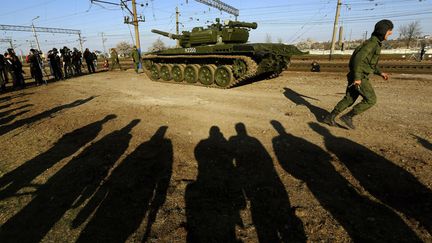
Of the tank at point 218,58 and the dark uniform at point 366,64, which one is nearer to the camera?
the dark uniform at point 366,64

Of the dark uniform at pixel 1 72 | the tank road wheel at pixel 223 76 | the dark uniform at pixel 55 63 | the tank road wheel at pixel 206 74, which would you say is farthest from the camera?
the dark uniform at pixel 55 63

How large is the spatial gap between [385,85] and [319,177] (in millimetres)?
9283

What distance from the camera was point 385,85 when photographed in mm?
11070

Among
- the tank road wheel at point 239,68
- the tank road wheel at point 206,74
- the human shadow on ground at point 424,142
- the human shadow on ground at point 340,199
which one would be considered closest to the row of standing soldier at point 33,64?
the tank road wheel at point 206,74

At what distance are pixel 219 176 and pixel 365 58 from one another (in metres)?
3.87

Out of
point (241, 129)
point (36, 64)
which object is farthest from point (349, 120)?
point (36, 64)

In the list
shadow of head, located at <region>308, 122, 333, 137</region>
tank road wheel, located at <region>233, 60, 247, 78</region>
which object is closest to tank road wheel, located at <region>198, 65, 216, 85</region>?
tank road wheel, located at <region>233, 60, 247, 78</region>

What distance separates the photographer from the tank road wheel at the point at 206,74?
12.2 m

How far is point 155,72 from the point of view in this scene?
1529cm

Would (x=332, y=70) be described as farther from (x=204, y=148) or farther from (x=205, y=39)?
(x=204, y=148)

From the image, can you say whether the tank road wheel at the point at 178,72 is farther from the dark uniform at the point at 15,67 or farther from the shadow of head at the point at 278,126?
the dark uniform at the point at 15,67

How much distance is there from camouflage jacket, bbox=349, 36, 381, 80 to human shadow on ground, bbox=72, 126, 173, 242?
4035 millimetres

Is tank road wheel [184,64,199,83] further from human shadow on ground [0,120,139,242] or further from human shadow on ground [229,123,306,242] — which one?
human shadow on ground [229,123,306,242]

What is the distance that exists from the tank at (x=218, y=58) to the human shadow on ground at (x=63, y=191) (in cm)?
677
